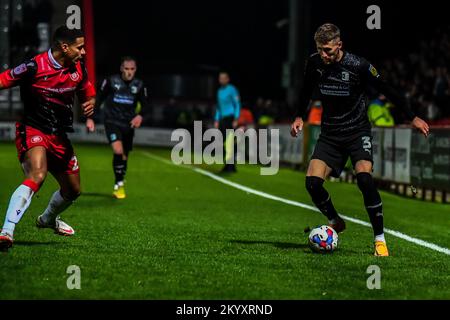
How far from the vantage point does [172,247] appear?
920 cm

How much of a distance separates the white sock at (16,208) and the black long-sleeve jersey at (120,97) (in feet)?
23.2

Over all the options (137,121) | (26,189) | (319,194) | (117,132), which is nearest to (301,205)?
(137,121)

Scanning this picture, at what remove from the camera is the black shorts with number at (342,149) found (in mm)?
9102

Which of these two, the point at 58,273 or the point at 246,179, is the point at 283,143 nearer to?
the point at 246,179

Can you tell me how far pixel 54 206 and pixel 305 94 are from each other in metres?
2.89

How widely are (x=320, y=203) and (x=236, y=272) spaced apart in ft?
6.67

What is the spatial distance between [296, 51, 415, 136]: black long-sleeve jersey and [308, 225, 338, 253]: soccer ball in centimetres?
103

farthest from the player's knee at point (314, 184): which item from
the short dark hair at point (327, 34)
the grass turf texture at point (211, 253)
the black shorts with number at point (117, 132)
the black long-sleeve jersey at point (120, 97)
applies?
the black shorts with number at point (117, 132)

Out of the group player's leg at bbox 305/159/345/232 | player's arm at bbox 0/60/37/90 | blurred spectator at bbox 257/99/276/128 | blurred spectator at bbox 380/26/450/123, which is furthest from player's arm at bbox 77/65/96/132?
blurred spectator at bbox 257/99/276/128

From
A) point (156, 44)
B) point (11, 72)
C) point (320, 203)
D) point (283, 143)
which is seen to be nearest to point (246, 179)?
point (283, 143)

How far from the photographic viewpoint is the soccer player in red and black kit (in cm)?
848

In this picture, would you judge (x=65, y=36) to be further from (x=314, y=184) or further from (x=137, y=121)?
(x=137, y=121)

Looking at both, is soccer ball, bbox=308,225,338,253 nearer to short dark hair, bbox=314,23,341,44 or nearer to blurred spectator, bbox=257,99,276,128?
short dark hair, bbox=314,23,341,44

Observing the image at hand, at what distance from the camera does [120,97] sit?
50.8ft
